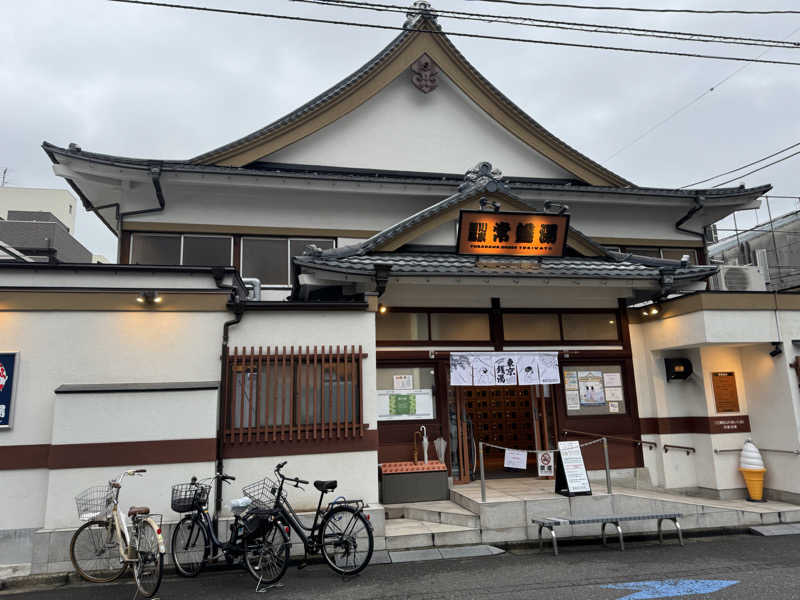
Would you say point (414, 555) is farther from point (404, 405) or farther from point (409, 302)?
point (409, 302)

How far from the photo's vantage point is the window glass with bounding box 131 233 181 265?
1100cm

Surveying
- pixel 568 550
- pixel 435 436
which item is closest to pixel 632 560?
pixel 568 550

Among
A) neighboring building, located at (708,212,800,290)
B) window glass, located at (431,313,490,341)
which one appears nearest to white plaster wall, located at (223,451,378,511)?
window glass, located at (431,313,490,341)

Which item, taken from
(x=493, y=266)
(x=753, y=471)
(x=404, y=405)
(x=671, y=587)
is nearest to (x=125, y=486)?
(x=404, y=405)

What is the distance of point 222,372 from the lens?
7.92 meters

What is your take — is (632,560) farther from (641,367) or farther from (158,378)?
(158,378)

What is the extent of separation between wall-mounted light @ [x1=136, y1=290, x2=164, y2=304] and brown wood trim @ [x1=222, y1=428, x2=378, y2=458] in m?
2.47

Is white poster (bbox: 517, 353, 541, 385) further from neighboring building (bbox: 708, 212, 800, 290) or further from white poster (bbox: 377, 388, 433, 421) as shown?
neighboring building (bbox: 708, 212, 800, 290)

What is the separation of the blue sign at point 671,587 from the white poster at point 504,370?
426 centimetres

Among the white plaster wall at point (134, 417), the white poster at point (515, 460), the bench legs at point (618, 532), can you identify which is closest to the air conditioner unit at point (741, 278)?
the white poster at point (515, 460)

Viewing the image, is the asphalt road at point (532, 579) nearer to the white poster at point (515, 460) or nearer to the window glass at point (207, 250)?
the white poster at point (515, 460)

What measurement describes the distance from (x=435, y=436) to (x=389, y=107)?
8.26m

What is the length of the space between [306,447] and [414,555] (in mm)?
2246

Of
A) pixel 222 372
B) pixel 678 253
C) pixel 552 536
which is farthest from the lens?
pixel 678 253
